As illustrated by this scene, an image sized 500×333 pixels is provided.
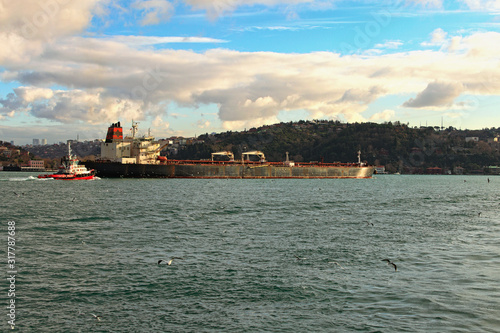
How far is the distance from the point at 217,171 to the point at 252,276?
67523 millimetres

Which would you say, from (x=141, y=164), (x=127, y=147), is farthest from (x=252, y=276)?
(x=127, y=147)

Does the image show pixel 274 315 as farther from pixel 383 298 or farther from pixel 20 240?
pixel 20 240

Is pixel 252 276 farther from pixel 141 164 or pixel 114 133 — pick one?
pixel 114 133

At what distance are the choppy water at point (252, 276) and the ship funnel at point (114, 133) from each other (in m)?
49.8

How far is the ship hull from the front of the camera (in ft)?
233

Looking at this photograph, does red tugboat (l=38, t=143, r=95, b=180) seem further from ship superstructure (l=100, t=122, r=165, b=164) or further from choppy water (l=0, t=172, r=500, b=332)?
choppy water (l=0, t=172, r=500, b=332)

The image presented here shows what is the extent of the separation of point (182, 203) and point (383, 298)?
25.8 metres

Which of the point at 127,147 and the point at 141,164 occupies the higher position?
the point at 127,147

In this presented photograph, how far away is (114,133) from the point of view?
74938mm

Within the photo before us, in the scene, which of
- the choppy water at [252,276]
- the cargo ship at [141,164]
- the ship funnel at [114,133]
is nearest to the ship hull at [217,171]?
the cargo ship at [141,164]

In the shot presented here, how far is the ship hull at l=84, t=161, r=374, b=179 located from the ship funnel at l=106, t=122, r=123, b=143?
597 cm

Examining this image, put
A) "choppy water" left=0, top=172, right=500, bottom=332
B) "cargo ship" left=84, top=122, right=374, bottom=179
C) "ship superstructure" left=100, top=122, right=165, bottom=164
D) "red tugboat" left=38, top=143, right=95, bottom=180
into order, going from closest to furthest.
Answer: "choppy water" left=0, top=172, right=500, bottom=332 → "red tugboat" left=38, top=143, right=95, bottom=180 → "cargo ship" left=84, top=122, right=374, bottom=179 → "ship superstructure" left=100, top=122, right=165, bottom=164

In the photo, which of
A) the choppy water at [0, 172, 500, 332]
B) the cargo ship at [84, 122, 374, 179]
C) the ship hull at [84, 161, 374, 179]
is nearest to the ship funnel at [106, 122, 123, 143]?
the cargo ship at [84, 122, 374, 179]

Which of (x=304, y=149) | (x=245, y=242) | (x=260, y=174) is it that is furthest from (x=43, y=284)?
(x=304, y=149)
